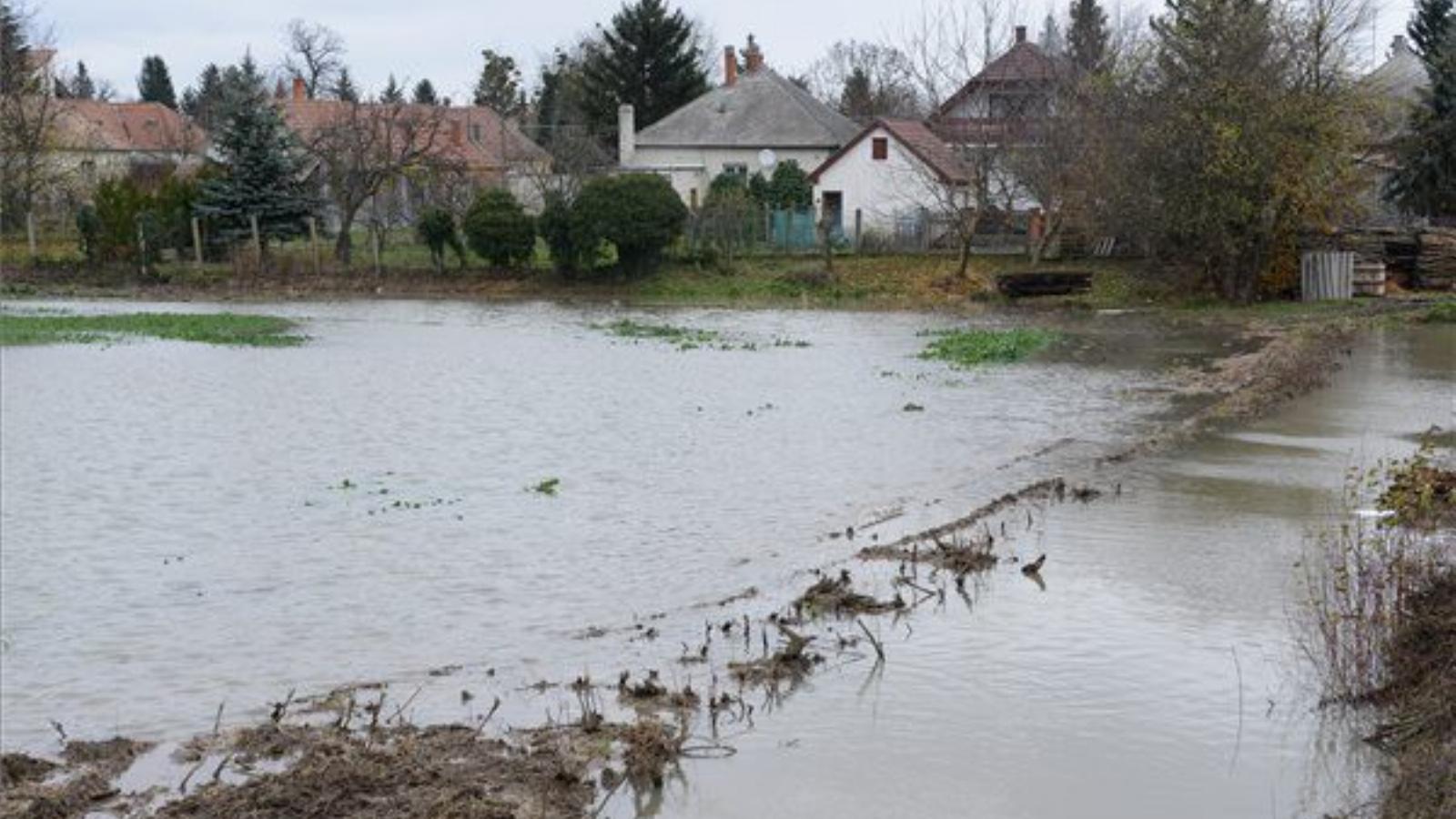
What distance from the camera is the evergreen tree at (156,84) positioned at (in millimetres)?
127875

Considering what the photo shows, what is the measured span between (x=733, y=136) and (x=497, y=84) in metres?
31.7

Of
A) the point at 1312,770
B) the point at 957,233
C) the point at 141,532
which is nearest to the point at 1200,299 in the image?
the point at 957,233

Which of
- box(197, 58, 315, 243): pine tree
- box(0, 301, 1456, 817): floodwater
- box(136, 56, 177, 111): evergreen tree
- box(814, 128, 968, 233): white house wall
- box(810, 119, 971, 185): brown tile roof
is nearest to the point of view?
box(0, 301, 1456, 817): floodwater

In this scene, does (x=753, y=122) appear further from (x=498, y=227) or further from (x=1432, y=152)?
(x=1432, y=152)

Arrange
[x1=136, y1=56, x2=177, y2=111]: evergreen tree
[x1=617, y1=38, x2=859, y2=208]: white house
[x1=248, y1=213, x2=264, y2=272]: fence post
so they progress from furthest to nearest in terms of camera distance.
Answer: [x1=136, y1=56, x2=177, y2=111]: evergreen tree
[x1=617, y1=38, x2=859, y2=208]: white house
[x1=248, y1=213, x2=264, y2=272]: fence post

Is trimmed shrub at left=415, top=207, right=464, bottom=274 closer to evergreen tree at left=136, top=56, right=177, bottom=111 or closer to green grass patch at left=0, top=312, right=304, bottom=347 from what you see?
green grass patch at left=0, top=312, right=304, bottom=347

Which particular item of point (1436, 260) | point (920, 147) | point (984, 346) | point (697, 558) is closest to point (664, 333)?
point (984, 346)

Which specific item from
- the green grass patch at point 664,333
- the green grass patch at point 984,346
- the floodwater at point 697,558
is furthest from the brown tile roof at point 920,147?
the floodwater at point 697,558

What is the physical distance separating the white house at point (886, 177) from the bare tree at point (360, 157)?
13797 millimetres

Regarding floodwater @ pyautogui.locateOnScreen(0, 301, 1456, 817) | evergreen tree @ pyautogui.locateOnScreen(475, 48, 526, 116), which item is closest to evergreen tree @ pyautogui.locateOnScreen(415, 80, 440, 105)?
evergreen tree @ pyautogui.locateOnScreen(475, 48, 526, 116)

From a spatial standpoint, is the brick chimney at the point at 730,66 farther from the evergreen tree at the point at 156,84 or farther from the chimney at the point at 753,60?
the evergreen tree at the point at 156,84

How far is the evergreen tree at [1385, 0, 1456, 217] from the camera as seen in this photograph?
49.8 metres

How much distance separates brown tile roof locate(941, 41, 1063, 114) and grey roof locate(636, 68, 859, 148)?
32.5 ft

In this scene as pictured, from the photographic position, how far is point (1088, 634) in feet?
38.4
